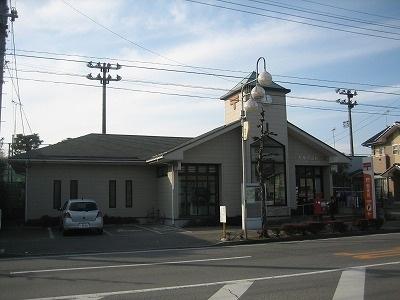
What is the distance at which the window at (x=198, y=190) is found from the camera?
25.7 meters

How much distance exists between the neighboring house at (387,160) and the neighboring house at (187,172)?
17.8m

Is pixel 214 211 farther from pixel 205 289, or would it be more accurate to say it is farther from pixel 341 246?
pixel 205 289

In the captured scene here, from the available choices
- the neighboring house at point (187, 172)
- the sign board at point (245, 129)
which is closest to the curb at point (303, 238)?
the sign board at point (245, 129)

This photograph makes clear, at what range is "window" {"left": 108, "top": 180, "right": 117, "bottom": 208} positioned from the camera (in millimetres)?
27500

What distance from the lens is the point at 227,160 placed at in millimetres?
26641

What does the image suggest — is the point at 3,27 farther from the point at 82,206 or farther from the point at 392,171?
the point at 392,171

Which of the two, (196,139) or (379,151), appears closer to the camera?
(196,139)

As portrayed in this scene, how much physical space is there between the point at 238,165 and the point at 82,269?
51.8 feet

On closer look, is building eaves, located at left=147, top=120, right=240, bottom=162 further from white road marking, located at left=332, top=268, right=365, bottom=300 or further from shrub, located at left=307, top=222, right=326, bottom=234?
white road marking, located at left=332, top=268, right=365, bottom=300

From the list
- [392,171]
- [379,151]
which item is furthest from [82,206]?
[379,151]

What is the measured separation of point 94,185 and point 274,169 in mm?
10382

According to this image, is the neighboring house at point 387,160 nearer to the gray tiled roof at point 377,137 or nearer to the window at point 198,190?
the gray tiled roof at point 377,137

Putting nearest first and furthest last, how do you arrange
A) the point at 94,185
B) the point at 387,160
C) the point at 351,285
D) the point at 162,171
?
the point at 351,285 < the point at 94,185 < the point at 162,171 < the point at 387,160

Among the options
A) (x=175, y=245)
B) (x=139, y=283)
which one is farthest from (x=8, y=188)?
(x=139, y=283)
